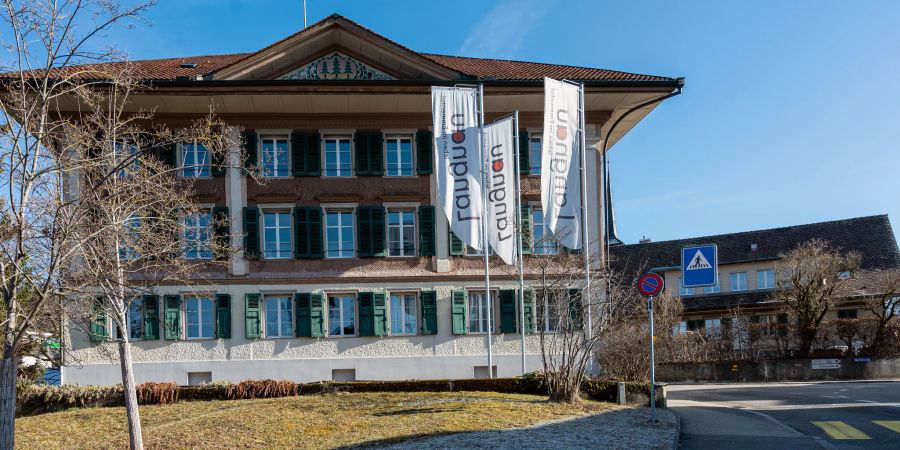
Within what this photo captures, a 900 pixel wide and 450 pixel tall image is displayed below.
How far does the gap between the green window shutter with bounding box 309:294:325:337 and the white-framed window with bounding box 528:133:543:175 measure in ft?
28.7

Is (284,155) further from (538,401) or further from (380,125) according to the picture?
(538,401)

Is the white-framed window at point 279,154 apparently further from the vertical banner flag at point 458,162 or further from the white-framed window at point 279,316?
the vertical banner flag at point 458,162

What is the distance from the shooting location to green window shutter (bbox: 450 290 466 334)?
3075 cm

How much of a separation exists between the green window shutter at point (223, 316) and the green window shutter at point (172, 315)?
1276mm

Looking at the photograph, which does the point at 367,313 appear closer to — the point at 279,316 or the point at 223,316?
the point at 279,316

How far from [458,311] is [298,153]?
25.7ft

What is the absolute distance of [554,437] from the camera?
14023mm

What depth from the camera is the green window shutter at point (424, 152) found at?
31250 mm

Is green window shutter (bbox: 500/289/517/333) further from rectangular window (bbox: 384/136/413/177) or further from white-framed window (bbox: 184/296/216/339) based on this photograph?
white-framed window (bbox: 184/296/216/339)

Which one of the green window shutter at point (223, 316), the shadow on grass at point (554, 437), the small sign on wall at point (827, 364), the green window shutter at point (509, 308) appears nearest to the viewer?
the shadow on grass at point (554, 437)

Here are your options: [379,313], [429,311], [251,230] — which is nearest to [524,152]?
[429,311]

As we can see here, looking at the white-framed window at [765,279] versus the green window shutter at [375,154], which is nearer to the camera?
the green window shutter at [375,154]

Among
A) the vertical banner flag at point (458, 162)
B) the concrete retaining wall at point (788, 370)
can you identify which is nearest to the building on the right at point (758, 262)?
the concrete retaining wall at point (788, 370)

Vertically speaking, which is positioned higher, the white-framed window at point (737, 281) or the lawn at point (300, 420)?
the white-framed window at point (737, 281)
